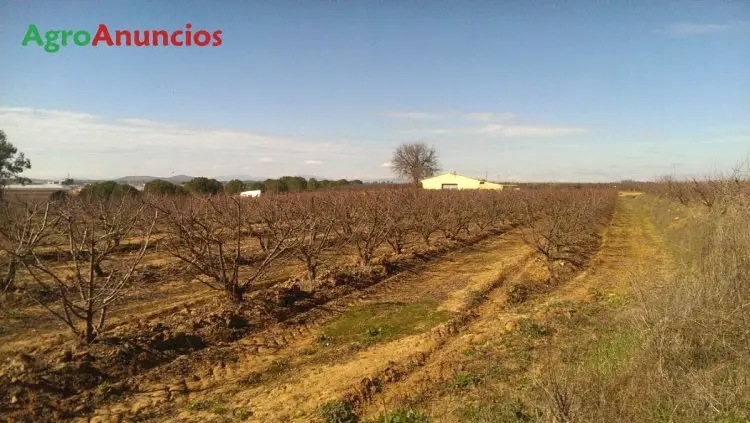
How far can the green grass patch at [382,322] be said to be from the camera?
24.4 feet

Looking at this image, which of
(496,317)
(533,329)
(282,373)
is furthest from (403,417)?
(496,317)

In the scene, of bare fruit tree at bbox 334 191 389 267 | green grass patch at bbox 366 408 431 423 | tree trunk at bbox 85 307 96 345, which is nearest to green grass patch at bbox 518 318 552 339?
green grass patch at bbox 366 408 431 423

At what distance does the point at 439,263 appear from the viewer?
1395cm

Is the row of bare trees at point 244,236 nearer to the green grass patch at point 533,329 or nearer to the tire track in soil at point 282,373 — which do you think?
the tire track in soil at point 282,373

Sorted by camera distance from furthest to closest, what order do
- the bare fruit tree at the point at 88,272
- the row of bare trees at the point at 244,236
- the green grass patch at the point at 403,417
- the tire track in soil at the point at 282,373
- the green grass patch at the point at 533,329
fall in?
the row of bare trees at the point at 244,236 → the green grass patch at the point at 533,329 → the bare fruit tree at the point at 88,272 → the tire track in soil at the point at 282,373 → the green grass patch at the point at 403,417

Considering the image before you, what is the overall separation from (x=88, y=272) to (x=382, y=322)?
32.5 feet

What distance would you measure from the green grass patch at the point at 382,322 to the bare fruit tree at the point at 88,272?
348 cm

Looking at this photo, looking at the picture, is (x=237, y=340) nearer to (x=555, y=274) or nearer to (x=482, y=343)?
(x=482, y=343)

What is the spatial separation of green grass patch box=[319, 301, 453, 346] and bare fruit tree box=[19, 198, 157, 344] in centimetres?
348

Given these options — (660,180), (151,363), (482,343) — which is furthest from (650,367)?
(660,180)

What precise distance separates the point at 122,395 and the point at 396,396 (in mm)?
3479

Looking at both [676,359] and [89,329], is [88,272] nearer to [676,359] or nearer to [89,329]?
[89,329]

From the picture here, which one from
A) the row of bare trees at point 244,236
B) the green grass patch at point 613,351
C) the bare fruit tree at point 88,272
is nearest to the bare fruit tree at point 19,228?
the row of bare trees at point 244,236

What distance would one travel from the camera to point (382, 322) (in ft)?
27.1
